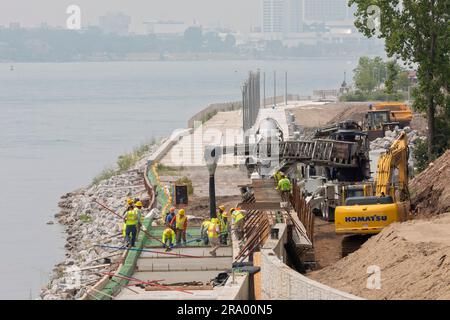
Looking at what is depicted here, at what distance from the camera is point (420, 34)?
50562mm

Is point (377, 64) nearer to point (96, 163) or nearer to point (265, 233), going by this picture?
point (96, 163)

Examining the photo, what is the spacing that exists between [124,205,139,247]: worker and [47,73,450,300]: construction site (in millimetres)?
271

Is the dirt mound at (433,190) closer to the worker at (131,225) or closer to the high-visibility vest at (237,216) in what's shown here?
the high-visibility vest at (237,216)

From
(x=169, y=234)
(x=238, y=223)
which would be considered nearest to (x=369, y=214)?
(x=238, y=223)

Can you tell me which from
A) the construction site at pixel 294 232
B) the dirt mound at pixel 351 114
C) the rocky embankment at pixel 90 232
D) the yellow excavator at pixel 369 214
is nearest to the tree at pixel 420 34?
the construction site at pixel 294 232

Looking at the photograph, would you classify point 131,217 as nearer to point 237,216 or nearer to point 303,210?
point 237,216

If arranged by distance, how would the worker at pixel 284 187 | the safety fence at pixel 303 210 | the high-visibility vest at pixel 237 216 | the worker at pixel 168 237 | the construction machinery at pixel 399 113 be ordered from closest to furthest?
the high-visibility vest at pixel 237 216 → the worker at pixel 168 237 → the safety fence at pixel 303 210 → the worker at pixel 284 187 → the construction machinery at pixel 399 113

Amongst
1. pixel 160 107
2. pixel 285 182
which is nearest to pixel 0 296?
pixel 285 182

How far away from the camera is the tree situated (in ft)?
164

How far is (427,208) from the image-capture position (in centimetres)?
3603

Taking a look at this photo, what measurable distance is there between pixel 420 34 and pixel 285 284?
28838 millimetres

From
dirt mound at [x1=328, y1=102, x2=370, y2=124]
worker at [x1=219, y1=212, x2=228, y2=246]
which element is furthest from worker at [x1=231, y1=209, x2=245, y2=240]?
dirt mound at [x1=328, y1=102, x2=370, y2=124]

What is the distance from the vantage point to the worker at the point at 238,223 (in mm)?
33688

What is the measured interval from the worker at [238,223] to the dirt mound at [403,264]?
5077mm
